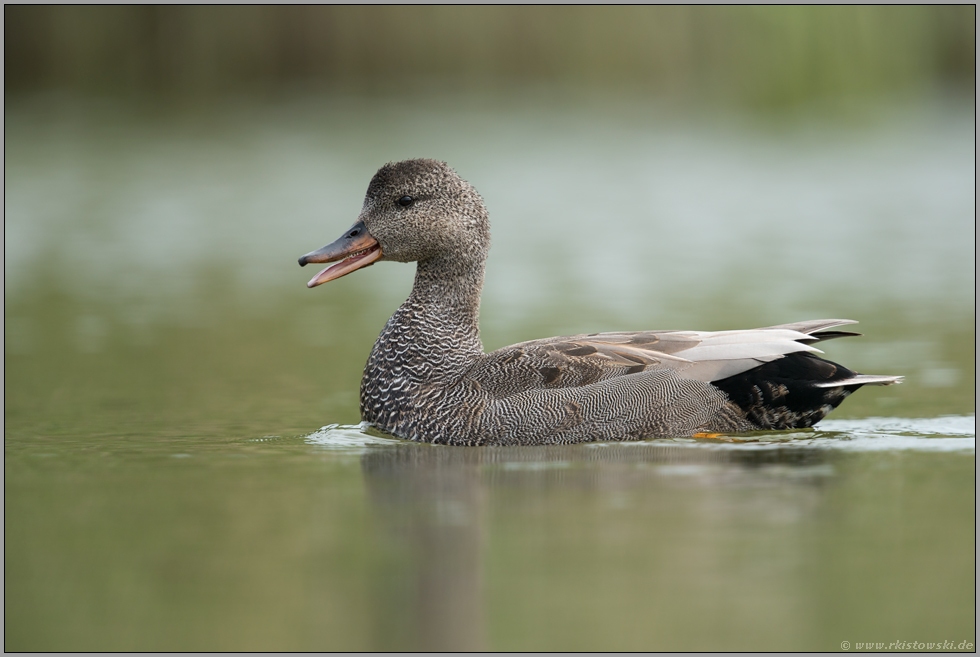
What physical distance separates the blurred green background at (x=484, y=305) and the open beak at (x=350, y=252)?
1032mm

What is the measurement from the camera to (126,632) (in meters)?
4.79

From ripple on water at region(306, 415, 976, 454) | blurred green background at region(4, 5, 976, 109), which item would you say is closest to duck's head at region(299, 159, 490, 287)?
ripple on water at region(306, 415, 976, 454)

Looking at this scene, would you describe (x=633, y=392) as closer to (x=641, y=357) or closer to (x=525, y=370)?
(x=641, y=357)

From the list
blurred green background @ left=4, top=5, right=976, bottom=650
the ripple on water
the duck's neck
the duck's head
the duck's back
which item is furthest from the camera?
the duck's head

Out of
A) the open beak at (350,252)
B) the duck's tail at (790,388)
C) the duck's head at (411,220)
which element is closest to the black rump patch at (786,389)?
the duck's tail at (790,388)

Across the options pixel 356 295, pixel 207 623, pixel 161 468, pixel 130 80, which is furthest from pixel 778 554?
pixel 130 80

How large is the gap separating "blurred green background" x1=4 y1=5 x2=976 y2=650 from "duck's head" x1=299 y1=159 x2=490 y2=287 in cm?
119

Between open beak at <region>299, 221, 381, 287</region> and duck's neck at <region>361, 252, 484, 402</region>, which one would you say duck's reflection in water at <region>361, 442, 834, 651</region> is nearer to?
duck's neck at <region>361, 252, 484, 402</region>

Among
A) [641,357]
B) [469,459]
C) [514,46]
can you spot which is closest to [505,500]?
[469,459]

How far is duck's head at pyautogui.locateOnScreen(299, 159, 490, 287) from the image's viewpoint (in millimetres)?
8117

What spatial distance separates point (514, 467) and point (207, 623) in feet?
8.15

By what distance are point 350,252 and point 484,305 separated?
4.92 m

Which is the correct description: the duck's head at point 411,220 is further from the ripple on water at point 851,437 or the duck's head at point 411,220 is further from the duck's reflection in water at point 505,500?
the duck's reflection in water at point 505,500

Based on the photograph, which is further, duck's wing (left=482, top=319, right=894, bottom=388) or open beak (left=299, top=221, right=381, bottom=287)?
open beak (left=299, top=221, right=381, bottom=287)
